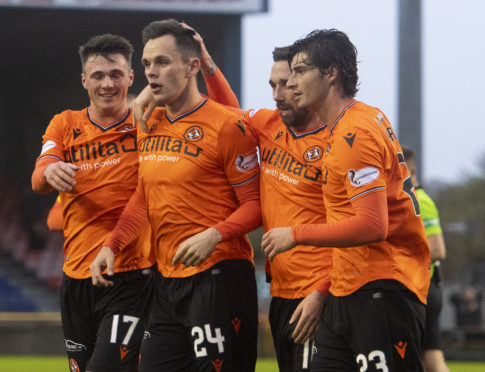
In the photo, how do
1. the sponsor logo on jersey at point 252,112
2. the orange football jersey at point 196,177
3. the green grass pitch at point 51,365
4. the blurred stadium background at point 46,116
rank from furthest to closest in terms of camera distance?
the blurred stadium background at point 46,116 < the green grass pitch at point 51,365 < the sponsor logo on jersey at point 252,112 < the orange football jersey at point 196,177

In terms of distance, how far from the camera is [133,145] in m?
4.38

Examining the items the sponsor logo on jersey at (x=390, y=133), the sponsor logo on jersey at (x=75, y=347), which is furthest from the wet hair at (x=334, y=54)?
the sponsor logo on jersey at (x=75, y=347)

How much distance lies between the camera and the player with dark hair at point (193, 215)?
12.4ft

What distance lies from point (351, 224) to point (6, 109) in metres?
19.0

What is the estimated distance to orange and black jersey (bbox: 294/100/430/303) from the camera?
3.04 m

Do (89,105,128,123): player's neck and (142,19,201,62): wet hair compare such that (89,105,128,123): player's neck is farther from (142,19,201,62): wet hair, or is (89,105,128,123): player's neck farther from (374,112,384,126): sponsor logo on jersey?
(374,112,384,126): sponsor logo on jersey

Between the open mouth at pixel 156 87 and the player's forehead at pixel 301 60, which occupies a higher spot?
the player's forehead at pixel 301 60

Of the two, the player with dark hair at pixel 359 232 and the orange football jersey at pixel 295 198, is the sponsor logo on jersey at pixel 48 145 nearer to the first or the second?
the orange football jersey at pixel 295 198

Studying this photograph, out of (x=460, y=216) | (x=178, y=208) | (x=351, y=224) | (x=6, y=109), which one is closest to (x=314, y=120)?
(x=178, y=208)

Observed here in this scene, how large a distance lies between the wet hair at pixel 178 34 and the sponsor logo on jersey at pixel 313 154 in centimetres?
77

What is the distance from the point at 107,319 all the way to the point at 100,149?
93 cm

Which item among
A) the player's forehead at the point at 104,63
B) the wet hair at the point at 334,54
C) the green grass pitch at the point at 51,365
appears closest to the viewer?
the wet hair at the point at 334,54

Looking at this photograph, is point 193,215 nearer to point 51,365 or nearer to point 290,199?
point 290,199

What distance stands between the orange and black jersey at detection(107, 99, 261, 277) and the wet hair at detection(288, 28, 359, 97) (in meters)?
0.68
